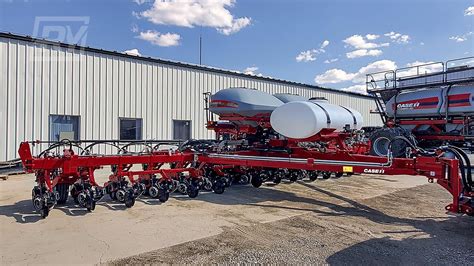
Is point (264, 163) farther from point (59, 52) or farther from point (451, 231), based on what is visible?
point (59, 52)

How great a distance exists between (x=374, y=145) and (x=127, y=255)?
31.9ft

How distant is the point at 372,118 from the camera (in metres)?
26.2

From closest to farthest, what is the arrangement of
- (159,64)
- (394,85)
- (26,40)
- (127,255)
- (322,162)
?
(127,255) < (322,162) < (26,40) < (394,85) < (159,64)

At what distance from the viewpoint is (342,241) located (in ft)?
14.5

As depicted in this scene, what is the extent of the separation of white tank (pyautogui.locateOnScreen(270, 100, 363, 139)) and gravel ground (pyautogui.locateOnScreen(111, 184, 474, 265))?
1.57 metres

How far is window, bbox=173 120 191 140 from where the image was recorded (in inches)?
587

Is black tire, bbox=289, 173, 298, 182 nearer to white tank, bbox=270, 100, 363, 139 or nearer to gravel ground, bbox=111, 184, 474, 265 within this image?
white tank, bbox=270, 100, 363, 139

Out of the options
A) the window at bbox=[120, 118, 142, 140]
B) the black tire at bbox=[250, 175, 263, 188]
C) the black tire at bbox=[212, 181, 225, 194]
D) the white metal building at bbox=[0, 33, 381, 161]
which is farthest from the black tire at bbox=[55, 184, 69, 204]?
the window at bbox=[120, 118, 142, 140]

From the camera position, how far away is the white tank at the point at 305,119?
675 centimetres

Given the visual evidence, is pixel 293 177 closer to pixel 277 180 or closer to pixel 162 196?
pixel 277 180

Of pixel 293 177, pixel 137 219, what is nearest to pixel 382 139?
pixel 293 177

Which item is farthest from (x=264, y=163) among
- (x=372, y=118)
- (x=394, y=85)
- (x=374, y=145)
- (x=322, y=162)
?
(x=372, y=118)

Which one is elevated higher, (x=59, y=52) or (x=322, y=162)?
(x=59, y=52)

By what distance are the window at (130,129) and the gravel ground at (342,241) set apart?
30.1 feet
